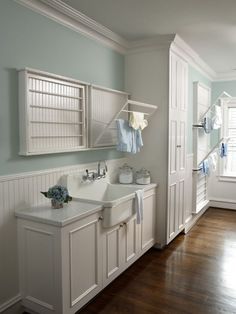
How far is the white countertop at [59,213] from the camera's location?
1.98 m

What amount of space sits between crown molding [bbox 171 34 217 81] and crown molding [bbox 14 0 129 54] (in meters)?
0.59

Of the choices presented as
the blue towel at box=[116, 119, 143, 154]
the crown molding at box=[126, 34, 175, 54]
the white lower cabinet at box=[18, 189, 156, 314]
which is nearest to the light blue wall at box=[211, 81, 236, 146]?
the crown molding at box=[126, 34, 175, 54]

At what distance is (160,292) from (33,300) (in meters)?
1.11

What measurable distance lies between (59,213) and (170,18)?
208 centimetres

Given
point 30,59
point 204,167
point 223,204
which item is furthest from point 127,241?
point 223,204

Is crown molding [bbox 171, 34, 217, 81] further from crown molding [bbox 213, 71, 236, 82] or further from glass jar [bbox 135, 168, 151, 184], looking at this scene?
glass jar [bbox 135, 168, 151, 184]

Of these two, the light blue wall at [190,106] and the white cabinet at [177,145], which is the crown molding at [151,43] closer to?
the white cabinet at [177,145]

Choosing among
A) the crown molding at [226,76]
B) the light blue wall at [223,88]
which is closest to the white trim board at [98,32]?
the crown molding at [226,76]

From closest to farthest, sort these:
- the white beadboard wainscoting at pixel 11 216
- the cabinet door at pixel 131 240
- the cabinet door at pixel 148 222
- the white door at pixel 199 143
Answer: the white beadboard wainscoting at pixel 11 216 → the cabinet door at pixel 131 240 → the cabinet door at pixel 148 222 → the white door at pixel 199 143

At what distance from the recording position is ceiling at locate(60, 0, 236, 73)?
8.00 feet

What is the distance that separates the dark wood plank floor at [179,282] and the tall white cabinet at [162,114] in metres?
0.35

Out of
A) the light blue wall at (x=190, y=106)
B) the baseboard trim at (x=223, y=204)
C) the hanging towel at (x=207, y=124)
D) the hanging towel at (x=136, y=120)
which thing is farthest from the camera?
the baseboard trim at (x=223, y=204)

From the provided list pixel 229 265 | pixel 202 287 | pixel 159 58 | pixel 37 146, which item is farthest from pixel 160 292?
pixel 159 58

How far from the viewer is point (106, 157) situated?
3.30 meters
